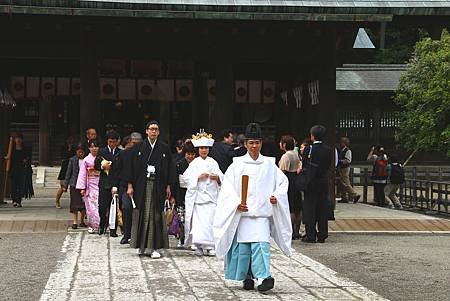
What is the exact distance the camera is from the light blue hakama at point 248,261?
26.8ft

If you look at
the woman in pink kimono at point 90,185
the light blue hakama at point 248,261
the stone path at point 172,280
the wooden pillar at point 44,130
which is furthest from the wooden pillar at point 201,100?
the light blue hakama at point 248,261

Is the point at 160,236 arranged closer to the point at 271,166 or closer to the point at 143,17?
the point at 271,166

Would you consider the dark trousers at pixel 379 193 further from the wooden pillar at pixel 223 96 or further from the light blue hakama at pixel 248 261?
the light blue hakama at pixel 248 261

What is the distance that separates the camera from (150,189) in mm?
10922

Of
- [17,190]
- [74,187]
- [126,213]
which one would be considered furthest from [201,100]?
[126,213]

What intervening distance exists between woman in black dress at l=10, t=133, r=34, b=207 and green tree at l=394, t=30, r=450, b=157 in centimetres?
1501

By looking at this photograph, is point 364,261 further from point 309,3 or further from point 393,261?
point 309,3

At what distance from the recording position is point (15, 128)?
30391mm

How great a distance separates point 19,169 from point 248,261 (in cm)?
1052

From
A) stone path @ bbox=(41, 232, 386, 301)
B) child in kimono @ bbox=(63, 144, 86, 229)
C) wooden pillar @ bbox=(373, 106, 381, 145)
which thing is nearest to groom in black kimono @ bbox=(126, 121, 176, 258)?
stone path @ bbox=(41, 232, 386, 301)

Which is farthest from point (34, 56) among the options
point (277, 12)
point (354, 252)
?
point (354, 252)

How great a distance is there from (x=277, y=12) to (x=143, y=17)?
8.31ft

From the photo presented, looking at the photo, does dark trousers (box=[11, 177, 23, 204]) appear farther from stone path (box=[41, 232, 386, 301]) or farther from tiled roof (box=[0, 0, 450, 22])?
stone path (box=[41, 232, 386, 301])

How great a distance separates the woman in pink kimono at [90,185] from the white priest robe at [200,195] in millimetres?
2723
